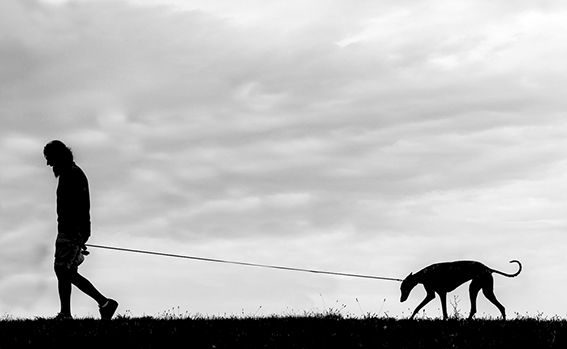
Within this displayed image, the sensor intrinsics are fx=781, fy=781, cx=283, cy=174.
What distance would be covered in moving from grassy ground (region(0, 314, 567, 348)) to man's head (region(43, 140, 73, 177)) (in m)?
2.28

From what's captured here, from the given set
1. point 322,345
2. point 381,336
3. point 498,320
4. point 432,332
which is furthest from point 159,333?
point 498,320

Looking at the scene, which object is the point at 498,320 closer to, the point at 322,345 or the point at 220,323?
the point at 322,345

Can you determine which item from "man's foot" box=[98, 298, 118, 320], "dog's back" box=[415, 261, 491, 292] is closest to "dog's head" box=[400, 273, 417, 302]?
"dog's back" box=[415, 261, 491, 292]

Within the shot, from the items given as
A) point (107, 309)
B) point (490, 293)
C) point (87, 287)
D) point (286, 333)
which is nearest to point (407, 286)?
point (490, 293)

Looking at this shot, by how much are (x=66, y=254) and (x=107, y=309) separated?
105 cm

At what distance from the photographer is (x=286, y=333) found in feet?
34.2

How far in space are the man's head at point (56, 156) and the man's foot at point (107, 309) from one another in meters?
2.08

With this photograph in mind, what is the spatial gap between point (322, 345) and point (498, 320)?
3.24m

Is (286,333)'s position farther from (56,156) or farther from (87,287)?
(56,156)

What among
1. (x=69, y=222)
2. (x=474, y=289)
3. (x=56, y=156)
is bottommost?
(x=474, y=289)

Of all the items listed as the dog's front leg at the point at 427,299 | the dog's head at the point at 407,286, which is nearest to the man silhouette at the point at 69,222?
the dog's front leg at the point at 427,299

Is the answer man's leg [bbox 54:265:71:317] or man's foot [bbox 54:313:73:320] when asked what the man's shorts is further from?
man's foot [bbox 54:313:73:320]

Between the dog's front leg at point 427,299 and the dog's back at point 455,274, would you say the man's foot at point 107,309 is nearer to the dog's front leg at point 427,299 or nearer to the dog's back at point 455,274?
the dog's front leg at point 427,299

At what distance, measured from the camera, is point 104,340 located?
1008cm
